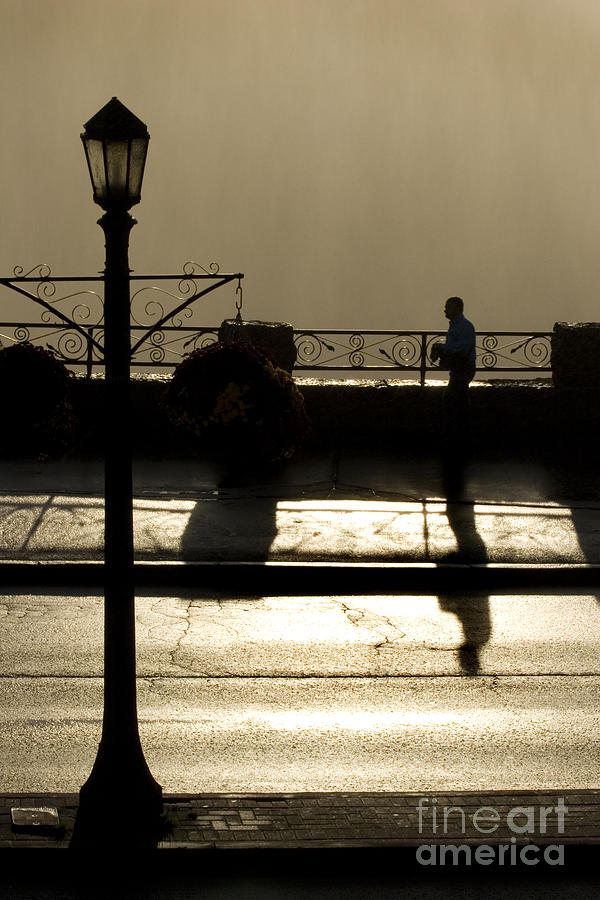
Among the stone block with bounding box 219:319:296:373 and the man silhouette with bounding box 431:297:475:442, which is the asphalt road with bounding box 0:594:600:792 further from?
the stone block with bounding box 219:319:296:373

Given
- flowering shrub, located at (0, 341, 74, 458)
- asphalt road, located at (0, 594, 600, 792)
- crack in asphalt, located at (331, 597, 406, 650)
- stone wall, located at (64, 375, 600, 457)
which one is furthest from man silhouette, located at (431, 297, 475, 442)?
crack in asphalt, located at (331, 597, 406, 650)

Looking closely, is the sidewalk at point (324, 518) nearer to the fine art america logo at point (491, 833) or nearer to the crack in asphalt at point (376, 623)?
the crack in asphalt at point (376, 623)

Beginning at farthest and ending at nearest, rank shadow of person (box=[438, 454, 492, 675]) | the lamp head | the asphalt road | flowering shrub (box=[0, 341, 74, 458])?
flowering shrub (box=[0, 341, 74, 458]) < shadow of person (box=[438, 454, 492, 675]) < the asphalt road < the lamp head

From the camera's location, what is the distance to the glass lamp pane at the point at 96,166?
6602 mm

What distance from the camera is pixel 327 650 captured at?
10.2m

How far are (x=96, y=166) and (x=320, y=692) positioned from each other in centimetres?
395

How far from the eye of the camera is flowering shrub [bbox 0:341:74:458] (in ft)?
50.6

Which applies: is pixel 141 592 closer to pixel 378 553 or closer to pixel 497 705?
pixel 378 553

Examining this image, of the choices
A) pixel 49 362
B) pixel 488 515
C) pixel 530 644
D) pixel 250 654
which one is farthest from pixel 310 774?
pixel 49 362

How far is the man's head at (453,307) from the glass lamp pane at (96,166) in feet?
36.4

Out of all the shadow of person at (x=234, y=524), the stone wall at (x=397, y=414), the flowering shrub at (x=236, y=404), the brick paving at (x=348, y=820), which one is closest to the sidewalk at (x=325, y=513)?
the shadow of person at (x=234, y=524)

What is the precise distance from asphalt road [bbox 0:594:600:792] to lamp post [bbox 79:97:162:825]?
77 cm

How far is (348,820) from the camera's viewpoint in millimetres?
6535

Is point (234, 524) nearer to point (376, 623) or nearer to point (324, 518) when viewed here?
point (324, 518)
